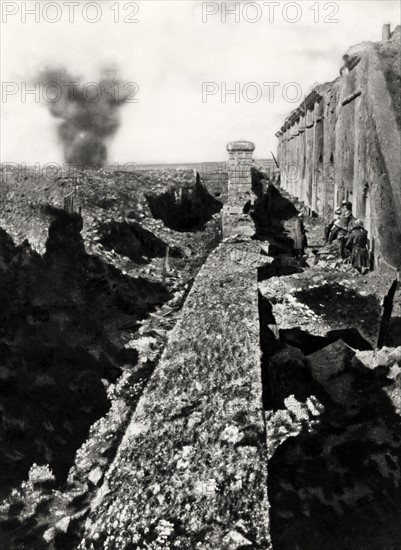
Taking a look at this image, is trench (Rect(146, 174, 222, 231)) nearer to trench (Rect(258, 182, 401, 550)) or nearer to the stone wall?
the stone wall

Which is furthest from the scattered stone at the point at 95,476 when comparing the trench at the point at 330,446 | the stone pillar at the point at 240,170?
the stone pillar at the point at 240,170

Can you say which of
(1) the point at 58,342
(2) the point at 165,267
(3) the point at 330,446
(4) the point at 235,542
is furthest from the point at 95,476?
(2) the point at 165,267

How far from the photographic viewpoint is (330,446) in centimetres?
439

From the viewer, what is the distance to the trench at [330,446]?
11.7ft

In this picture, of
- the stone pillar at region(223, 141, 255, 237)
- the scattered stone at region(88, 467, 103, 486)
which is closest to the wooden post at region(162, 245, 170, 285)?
the stone pillar at region(223, 141, 255, 237)

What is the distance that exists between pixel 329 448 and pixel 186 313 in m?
1.80

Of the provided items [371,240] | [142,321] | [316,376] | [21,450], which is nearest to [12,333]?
[142,321]

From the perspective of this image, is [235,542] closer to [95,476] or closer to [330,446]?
[95,476]

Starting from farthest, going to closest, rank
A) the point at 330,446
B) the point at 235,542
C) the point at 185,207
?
the point at 185,207
the point at 330,446
the point at 235,542

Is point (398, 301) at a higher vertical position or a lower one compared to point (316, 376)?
higher

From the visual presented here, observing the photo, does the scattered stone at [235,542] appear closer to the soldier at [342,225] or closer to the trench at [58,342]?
the trench at [58,342]

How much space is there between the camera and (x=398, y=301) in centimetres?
665

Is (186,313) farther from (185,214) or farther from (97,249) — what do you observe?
(185,214)

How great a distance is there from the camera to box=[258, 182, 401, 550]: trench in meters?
3.56
